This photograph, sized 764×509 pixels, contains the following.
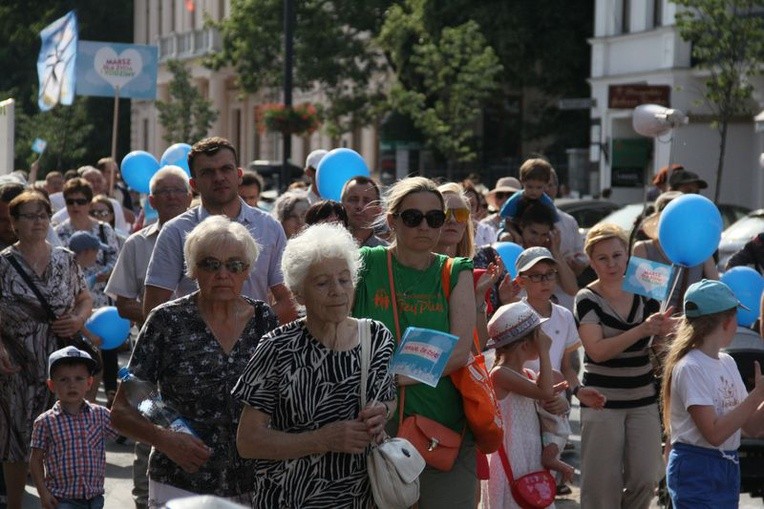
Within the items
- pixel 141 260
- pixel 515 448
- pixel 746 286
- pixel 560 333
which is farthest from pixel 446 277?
pixel 746 286

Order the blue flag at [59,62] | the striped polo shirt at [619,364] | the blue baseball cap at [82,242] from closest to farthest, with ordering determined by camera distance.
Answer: the striped polo shirt at [619,364]
the blue baseball cap at [82,242]
the blue flag at [59,62]

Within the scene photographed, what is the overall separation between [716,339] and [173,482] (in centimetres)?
237

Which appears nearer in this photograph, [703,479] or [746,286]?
[703,479]

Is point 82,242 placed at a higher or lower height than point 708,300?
lower

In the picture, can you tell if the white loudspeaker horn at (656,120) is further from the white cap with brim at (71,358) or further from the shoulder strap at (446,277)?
the shoulder strap at (446,277)

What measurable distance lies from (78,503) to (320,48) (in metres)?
38.3

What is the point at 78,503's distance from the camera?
753 centimetres

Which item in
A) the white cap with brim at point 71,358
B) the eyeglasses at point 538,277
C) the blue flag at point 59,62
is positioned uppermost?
the blue flag at point 59,62

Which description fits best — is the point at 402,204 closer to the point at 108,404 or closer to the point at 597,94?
the point at 108,404

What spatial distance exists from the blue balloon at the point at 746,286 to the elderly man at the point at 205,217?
4398 mm

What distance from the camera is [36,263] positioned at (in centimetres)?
877

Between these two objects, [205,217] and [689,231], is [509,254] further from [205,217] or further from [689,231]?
[205,217]

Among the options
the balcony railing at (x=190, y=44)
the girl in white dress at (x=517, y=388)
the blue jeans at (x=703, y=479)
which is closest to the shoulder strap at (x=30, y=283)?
the girl in white dress at (x=517, y=388)

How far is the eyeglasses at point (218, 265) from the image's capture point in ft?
18.2
